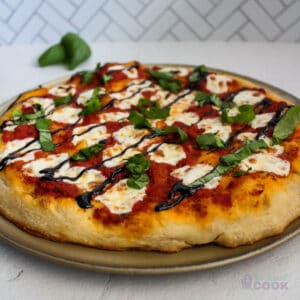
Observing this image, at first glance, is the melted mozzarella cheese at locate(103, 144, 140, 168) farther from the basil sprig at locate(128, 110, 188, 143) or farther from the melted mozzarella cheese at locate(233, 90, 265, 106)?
the melted mozzarella cheese at locate(233, 90, 265, 106)

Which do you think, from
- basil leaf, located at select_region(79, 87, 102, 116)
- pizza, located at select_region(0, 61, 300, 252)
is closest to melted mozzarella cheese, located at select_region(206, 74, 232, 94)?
pizza, located at select_region(0, 61, 300, 252)

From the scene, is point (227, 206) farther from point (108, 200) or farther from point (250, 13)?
point (250, 13)

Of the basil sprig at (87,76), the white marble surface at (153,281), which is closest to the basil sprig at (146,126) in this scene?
the basil sprig at (87,76)

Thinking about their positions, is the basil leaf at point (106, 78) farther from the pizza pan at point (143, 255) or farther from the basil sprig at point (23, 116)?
the pizza pan at point (143, 255)

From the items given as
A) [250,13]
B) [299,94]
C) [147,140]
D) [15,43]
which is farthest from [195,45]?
[147,140]

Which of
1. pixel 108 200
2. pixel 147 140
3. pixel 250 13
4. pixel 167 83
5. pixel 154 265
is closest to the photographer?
pixel 154 265

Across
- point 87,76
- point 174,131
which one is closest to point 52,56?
point 87,76
